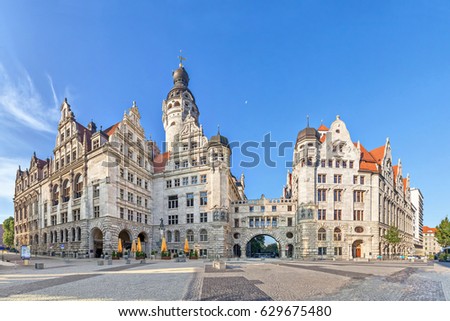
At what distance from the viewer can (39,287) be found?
1139 cm

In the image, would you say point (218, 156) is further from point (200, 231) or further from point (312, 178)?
point (312, 178)

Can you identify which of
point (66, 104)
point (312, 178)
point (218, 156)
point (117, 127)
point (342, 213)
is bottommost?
point (342, 213)

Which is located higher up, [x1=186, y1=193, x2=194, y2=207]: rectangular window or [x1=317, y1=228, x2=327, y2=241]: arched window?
[x1=186, y1=193, x2=194, y2=207]: rectangular window

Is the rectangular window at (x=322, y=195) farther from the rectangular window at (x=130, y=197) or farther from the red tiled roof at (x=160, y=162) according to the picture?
the rectangular window at (x=130, y=197)

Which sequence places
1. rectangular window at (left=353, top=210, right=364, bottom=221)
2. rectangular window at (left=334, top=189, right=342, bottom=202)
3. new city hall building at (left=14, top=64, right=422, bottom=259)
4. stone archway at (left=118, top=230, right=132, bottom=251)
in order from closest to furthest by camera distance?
1. new city hall building at (left=14, top=64, right=422, bottom=259)
2. stone archway at (left=118, top=230, right=132, bottom=251)
3. rectangular window at (left=334, top=189, right=342, bottom=202)
4. rectangular window at (left=353, top=210, right=364, bottom=221)

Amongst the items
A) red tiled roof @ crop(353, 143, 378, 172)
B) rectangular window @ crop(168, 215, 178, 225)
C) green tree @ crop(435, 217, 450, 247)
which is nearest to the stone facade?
green tree @ crop(435, 217, 450, 247)

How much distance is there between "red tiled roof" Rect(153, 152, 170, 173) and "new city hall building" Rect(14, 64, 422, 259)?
0.26m

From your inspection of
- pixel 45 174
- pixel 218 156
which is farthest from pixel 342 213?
pixel 45 174

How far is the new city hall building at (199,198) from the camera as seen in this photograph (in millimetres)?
41500

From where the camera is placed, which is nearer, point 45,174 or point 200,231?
point 200,231

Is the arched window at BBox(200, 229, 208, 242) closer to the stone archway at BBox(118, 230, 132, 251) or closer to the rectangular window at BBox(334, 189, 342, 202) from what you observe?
the stone archway at BBox(118, 230, 132, 251)

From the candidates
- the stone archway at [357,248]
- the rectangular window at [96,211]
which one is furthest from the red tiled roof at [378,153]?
the rectangular window at [96,211]

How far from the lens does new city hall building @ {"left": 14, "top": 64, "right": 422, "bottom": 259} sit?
41.5 m
